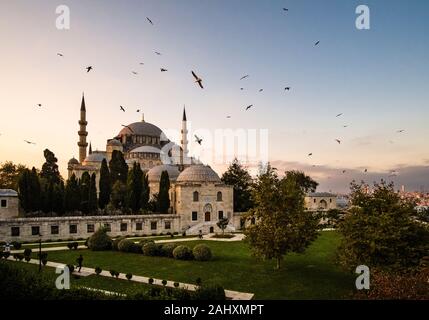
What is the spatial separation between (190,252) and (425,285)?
20235 millimetres

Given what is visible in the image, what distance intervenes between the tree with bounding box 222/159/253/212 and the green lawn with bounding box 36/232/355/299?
25.1 meters

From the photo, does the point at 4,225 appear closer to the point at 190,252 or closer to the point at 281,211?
the point at 190,252

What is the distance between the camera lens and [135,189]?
52.6 meters

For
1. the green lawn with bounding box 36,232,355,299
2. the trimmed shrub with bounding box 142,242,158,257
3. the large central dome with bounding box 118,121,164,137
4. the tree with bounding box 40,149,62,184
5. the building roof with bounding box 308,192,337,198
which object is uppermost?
the large central dome with bounding box 118,121,164,137

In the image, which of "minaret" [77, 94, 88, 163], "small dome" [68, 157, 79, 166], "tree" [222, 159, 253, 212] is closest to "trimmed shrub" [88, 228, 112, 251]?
"tree" [222, 159, 253, 212]

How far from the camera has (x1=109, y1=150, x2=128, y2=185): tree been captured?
57125 mm

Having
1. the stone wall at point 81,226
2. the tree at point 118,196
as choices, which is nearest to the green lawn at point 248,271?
the stone wall at point 81,226

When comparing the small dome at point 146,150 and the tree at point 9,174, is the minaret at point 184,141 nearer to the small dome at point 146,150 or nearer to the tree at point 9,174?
the small dome at point 146,150

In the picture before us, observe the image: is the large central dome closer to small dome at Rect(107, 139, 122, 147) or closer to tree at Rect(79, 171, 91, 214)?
small dome at Rect(107, 139, 122, 147)

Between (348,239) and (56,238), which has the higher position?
(348,239)

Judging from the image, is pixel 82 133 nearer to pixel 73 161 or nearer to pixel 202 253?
pixel 73 161

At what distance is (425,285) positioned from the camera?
1401 cm
